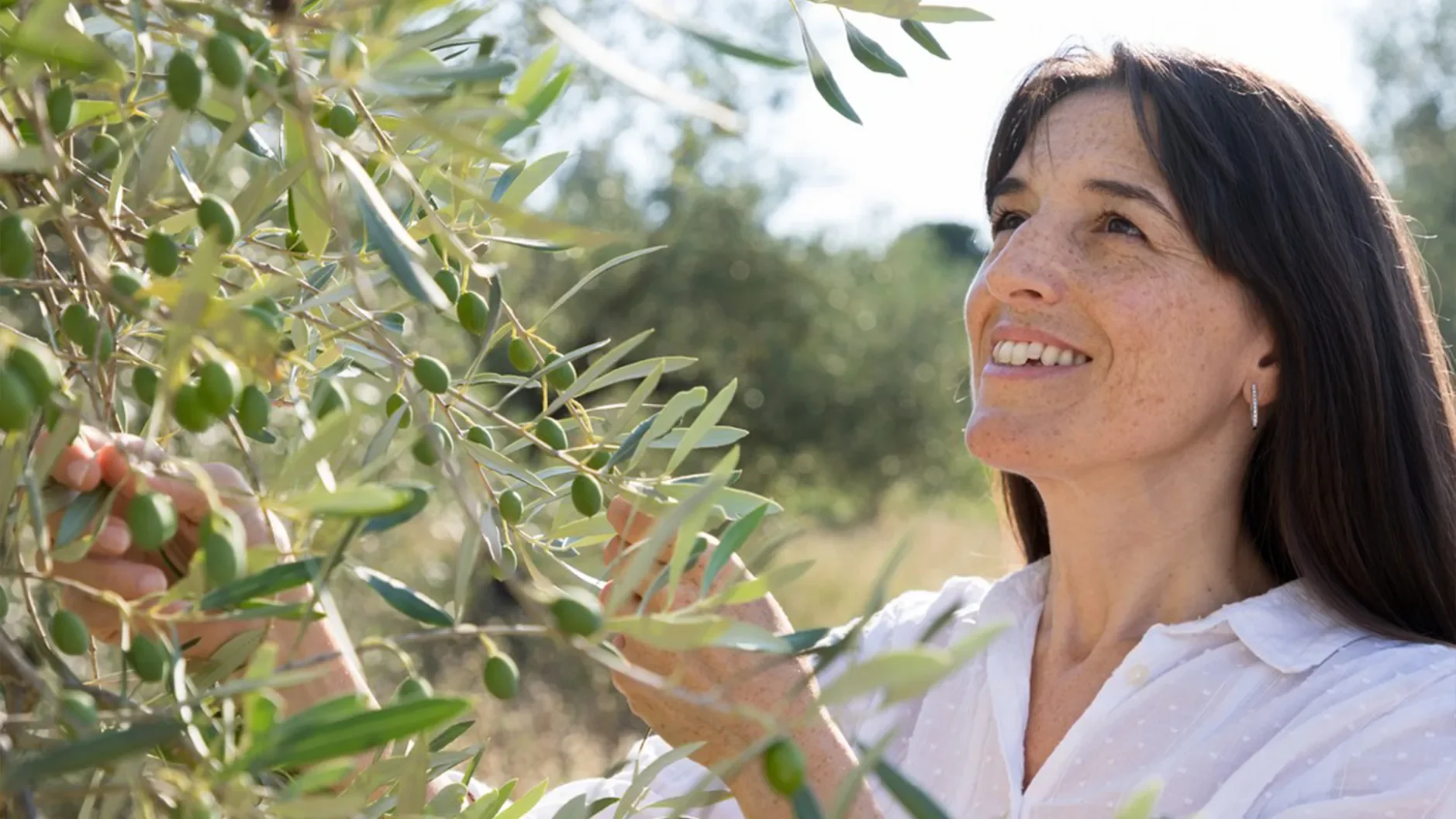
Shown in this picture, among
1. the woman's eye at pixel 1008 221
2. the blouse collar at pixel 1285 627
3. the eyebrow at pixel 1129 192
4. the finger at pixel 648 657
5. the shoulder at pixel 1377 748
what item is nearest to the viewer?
the finger at pixel 648 657

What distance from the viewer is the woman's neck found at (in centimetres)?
156

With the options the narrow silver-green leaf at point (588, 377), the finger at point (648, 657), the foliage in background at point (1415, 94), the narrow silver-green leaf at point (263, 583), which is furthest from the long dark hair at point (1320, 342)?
the foliage in background at point (1415, 94)

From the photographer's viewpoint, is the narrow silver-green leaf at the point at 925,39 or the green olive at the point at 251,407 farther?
the narrow silver-green leaf at the point at 925,39

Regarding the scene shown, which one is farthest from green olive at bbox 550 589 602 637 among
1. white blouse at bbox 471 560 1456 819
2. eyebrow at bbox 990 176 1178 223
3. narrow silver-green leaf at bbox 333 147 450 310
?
eyebrow at bbox 990 176 1178 223

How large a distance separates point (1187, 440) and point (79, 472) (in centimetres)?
121

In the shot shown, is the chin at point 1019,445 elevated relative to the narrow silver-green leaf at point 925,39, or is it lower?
lower

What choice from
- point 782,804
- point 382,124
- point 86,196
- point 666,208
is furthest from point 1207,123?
point 666,208

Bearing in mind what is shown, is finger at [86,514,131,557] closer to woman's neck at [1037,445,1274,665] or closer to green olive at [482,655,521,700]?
green olive at [482,655,521,700]

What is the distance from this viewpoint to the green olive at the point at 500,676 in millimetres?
558

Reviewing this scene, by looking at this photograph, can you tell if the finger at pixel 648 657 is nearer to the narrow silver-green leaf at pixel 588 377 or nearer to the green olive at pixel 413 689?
the narrow silver-green leaf at pixel 588 377

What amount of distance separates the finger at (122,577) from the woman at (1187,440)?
2.86ft

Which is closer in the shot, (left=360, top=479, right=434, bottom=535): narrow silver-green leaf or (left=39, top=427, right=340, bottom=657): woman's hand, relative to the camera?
(left=360, top=479, right=434, bottom=535): narrow silver-green leaf

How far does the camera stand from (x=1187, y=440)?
156 centimetres

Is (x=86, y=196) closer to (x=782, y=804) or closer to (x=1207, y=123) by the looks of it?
(x=782, y=804)
